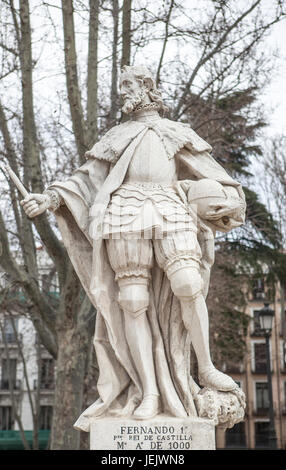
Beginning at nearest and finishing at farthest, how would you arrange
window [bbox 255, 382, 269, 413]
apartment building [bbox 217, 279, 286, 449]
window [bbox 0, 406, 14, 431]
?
apartment building [bbox 217, 279, 286, 449], window [bbox 255, 382, 269, 413], window [bbox 0, 406, 14, 431]

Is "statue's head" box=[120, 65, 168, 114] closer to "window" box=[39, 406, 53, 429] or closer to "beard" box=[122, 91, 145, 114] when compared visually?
"beard" box=[122, 91, 145, 114]

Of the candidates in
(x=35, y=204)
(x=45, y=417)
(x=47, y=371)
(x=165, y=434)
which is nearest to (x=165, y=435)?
(x=165, y=434)

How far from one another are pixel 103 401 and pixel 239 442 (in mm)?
32389

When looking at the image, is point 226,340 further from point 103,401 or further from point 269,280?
point 103,401

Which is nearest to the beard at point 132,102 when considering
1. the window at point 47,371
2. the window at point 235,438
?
the window at point 47,371

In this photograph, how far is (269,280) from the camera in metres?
21.2

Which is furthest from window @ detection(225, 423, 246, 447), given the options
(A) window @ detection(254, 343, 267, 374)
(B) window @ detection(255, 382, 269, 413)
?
(A) window @ detection(254, 343, 267, 374)

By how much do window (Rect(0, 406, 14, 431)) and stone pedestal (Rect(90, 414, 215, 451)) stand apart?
1331 inches

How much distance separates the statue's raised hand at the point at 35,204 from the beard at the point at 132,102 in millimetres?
1014

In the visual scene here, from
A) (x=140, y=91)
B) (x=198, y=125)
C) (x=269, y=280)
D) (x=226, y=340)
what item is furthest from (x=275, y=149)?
(x=140, y=91)

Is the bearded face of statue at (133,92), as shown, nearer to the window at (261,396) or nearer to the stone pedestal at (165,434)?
the stone pedestal at (165,434)

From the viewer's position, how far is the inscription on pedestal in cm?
501

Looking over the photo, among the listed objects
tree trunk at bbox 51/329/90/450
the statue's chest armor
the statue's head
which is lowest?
tree trunk at bbox 51/329/90/450
